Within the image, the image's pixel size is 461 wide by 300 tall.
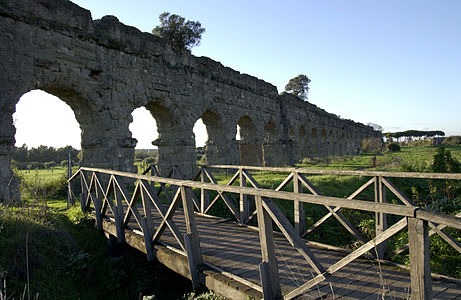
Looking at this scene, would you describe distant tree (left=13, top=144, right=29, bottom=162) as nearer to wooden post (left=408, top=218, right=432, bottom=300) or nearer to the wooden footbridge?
the wooden footbridge

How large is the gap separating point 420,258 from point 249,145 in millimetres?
14387

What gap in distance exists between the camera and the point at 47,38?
7.33 metres

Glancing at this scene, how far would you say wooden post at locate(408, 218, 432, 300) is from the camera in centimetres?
171

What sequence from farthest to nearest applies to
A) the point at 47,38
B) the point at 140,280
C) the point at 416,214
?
the point at 47,38, the point at 140,280, the point at 416,214

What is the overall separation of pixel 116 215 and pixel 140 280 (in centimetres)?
106

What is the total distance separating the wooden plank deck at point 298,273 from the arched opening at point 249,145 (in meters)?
11.7

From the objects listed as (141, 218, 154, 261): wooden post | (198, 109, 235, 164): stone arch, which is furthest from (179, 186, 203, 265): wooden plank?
(198, 109, 235, 164): stone arch

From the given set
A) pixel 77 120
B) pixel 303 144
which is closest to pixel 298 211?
pixel 77 120

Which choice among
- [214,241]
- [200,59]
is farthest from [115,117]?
[214,241]

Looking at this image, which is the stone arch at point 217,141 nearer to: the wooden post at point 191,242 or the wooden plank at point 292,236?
the wooden post at point 191,242

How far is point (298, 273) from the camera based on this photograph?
296 centimetres

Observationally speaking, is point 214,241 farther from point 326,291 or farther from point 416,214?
point 416,214

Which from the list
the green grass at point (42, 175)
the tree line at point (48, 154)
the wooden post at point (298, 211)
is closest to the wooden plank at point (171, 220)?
the wooden post at point (298, 211)

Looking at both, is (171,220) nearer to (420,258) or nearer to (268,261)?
(268,261)
